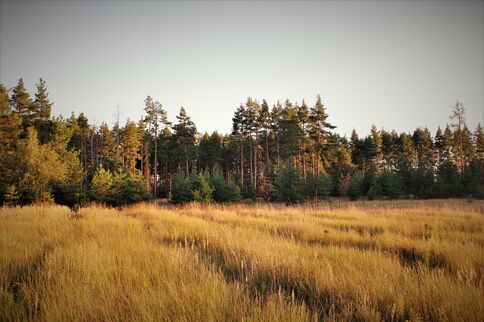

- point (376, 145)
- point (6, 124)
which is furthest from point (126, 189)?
point (376, 145)

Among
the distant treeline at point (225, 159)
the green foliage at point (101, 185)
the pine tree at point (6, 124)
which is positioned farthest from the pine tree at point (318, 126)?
the pine tree at point (6, 124)

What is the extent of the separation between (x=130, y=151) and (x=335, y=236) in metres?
45.7

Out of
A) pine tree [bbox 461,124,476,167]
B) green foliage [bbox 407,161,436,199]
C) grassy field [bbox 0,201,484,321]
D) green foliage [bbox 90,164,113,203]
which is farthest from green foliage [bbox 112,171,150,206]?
pine tree [bbox 461,124,476,167]

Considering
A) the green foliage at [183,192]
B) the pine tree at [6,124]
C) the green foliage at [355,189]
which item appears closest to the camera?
the green foliage at [183,192]

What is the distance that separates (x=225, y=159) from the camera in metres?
55.5

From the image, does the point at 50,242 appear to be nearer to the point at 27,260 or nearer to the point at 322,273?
the point at 27,260

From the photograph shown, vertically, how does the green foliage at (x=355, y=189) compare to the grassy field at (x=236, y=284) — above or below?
below

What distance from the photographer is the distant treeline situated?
20562 millimetres

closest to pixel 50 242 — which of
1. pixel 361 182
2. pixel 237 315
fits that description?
pixel 237 315

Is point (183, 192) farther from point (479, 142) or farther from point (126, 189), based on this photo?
point (479, 142)

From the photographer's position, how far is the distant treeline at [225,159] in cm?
2056

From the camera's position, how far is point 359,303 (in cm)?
246

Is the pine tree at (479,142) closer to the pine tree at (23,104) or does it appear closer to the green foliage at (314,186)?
the green foliage at (314,186)

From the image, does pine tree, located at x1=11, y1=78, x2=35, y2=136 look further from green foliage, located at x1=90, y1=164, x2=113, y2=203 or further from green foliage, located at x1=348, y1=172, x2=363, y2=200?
green foliage, located at x1=348, y1=172, x2=363, y2=200
